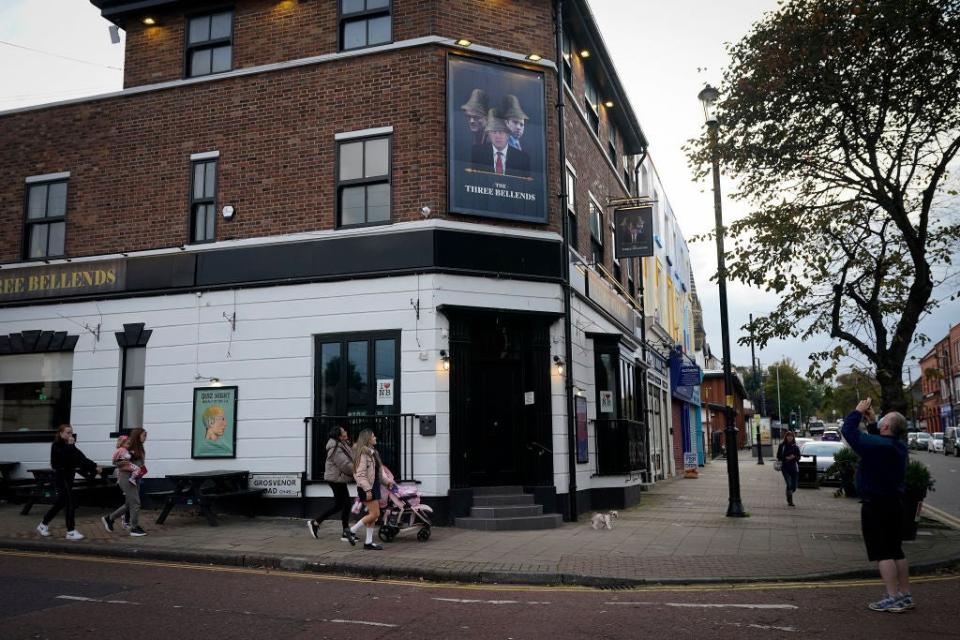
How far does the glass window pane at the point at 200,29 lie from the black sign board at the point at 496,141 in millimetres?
5434

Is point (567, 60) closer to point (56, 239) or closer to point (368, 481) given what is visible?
point (368, 481)

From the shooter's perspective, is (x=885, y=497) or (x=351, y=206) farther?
(x=351, y=206)

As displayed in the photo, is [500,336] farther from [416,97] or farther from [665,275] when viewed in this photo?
[665,275]

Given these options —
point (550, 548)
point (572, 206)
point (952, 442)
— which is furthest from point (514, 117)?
point (952, 442)

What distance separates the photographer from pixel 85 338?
616 inches

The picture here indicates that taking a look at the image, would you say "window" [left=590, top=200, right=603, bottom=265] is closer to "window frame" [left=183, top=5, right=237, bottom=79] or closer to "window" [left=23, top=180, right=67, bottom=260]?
"window frame" [left=183, top=5, right=237, bottom=79]

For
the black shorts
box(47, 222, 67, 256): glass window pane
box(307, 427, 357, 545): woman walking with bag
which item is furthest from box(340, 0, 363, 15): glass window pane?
the black shorts

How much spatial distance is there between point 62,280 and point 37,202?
205 cm

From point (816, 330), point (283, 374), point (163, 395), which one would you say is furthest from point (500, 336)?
point (163, 395)

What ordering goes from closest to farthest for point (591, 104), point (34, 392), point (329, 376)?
point (329, 376) → point (34, 392) → point (591, 104)

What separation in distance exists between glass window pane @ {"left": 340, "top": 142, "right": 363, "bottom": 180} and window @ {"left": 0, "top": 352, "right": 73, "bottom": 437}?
22.7ft

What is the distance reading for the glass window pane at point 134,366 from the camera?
15.3 meters

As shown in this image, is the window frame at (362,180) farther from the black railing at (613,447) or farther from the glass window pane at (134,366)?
the black railing at (613,447)

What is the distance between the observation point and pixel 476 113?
46.8 ft
